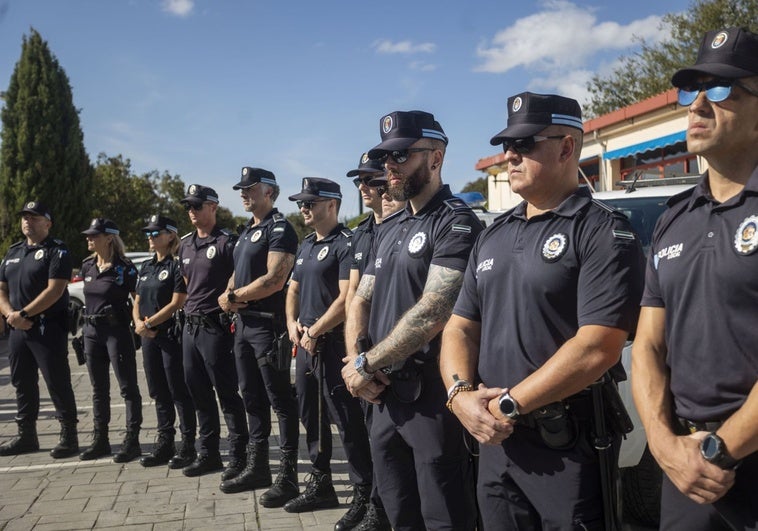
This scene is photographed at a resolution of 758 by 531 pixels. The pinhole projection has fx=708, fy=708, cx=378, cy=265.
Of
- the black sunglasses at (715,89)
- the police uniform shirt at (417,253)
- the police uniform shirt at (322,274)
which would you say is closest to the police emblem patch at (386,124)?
the police uniform shirt at (417,253)

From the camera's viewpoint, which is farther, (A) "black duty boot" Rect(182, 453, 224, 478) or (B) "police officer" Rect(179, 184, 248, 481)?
(A) "black duty boot" Rect(182, 453, 224, 478)

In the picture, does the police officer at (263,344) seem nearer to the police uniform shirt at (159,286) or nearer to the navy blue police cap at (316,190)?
the navy blue police cap at (316,190)

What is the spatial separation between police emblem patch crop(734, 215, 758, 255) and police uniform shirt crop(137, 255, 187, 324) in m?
5.04

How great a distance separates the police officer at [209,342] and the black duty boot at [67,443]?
136 centimetres

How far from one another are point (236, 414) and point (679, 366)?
4.21 m

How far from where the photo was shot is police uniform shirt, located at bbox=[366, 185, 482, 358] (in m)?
3.35

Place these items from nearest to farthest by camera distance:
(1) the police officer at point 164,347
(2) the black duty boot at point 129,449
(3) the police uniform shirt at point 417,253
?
(3) the police uniform shirt at point 417,253 → (1) the police officer at point 164,347 → (2) the black duty boot at point 129,449

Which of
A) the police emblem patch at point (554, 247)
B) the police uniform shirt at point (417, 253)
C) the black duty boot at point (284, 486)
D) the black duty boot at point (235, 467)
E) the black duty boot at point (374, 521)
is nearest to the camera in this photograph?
the police emblem patch at point (554, 247)

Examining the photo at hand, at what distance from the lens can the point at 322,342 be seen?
15.9 feet

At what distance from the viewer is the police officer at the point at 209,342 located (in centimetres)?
566

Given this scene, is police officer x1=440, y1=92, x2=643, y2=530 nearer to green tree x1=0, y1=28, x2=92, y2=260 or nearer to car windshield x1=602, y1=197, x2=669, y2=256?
car windshield x1=602, y1=197, x2=669, y2=256

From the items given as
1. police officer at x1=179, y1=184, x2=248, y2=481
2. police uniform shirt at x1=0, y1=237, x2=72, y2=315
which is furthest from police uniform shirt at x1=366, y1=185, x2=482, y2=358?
police uniform shirt at x1=0, y1=237, x2=72, y2=315

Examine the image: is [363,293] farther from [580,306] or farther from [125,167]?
[125,167]

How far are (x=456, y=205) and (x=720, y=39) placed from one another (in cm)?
157
